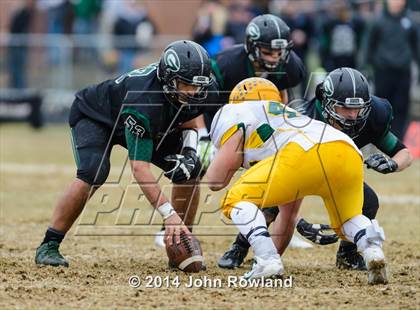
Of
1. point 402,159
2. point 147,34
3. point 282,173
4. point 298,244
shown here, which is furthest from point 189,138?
point 147,34

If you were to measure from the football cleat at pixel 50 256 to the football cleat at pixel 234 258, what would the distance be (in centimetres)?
111

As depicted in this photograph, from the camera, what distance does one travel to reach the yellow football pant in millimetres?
6027

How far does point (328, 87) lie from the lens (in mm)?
6457

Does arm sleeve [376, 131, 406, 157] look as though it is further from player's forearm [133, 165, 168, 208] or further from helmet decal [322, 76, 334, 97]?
player's forearm [133, 165, 168, 208]

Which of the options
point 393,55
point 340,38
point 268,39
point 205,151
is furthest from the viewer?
point 340,38

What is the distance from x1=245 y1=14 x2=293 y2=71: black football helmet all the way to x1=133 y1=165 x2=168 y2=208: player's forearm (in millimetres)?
2097

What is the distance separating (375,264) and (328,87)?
120 centimetres

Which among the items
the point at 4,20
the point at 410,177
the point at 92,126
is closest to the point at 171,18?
the point at 4,20

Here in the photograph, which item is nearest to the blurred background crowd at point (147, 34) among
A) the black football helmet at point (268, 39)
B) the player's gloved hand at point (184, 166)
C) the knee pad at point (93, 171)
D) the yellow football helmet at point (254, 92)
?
the black football helmet at point (268, 39)

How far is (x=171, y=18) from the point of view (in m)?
20.2

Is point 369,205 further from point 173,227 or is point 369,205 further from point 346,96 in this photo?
point 173,227

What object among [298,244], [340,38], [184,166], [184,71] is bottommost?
[340,38]

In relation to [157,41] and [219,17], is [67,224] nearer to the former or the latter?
[219,17]

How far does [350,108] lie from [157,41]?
39.3 feet
